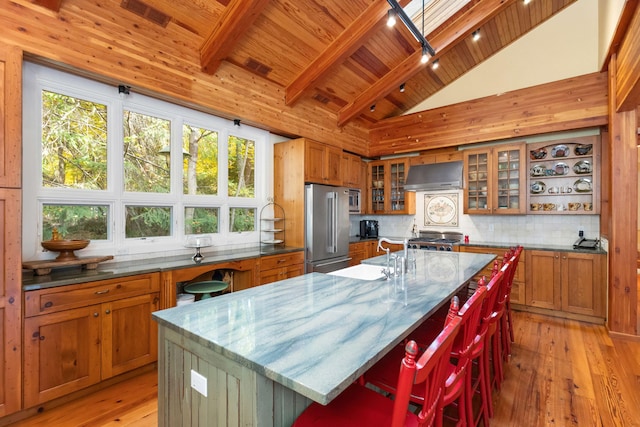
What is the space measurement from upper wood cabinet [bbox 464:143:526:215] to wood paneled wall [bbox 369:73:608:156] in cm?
24

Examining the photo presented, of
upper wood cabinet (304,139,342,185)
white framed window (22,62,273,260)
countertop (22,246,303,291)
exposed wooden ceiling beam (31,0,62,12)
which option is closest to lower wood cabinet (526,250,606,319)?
upper wood cabinet (304,139,342,185)

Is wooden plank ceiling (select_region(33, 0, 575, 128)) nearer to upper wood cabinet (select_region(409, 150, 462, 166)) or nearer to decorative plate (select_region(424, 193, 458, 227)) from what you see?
upper wood cabinet (select_region(409, 150, 462, 166))

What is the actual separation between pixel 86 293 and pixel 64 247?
451 mm

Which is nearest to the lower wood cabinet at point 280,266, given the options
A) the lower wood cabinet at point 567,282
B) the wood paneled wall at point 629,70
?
A: the lower wood cabinet at point 567,282

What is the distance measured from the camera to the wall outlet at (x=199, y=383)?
1.16m

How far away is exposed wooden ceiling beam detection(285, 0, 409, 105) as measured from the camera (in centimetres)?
327

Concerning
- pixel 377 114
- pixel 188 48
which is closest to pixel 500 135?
pixel 377 114

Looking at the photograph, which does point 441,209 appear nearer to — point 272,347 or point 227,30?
point 227,30

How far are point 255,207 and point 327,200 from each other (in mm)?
1060

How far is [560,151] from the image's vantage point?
4211mm

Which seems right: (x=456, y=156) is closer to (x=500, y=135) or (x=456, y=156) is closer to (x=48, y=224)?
(x=500, y=135)

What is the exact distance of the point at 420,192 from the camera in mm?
5590

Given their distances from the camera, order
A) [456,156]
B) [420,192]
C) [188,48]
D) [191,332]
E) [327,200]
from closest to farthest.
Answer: [191,332]
[188,48]
[327,200]
[456,156]
[420,192]

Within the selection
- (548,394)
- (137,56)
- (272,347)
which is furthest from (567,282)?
(137,56)
